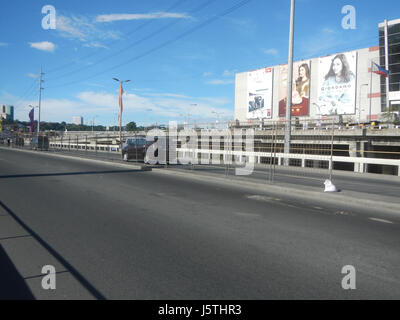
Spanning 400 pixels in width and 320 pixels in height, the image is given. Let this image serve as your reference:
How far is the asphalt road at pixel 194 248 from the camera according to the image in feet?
12.1

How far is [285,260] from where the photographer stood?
4598 mm

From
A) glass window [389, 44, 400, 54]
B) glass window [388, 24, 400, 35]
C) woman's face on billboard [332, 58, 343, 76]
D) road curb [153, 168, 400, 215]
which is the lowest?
road curb [153, 168, 400, 215]

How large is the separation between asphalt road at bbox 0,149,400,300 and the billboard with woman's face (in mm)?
70839

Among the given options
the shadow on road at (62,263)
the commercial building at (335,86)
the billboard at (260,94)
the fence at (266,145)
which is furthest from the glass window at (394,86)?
the shadow on road at (62,263)

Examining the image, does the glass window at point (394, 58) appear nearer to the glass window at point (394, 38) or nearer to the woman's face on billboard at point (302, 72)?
the glass window at point (394, 38)

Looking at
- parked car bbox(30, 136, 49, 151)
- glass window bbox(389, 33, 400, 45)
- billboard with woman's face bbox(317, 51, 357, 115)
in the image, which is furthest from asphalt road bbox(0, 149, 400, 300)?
billboard with woman's face bbox(317, 51, 357, 115)

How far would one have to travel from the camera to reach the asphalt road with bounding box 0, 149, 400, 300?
369cm

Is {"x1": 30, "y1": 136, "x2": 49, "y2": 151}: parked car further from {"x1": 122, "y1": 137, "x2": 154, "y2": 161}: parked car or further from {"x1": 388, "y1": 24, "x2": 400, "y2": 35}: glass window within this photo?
{"x1": 388, "y1": 24, "x2": 400, "y2": 35}: glass window

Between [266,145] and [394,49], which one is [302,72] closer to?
[394,49]

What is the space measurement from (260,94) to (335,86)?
73.4ft

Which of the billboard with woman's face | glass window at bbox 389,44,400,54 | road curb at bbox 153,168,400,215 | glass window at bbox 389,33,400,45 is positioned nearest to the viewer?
road curb at bbox 153,168,400,215

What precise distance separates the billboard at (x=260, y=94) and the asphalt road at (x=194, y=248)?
3307 inches
